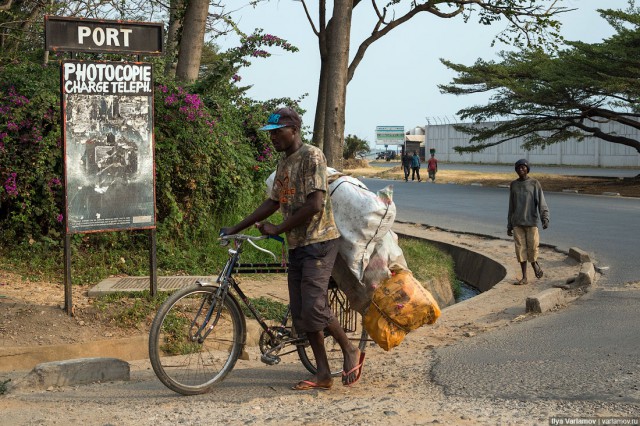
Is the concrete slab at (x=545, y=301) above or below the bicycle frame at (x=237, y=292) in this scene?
below

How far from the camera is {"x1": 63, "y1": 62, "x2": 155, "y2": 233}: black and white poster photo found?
802cm

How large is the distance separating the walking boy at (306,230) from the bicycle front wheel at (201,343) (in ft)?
1.41

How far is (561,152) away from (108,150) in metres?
53.7

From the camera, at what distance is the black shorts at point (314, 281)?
555cm

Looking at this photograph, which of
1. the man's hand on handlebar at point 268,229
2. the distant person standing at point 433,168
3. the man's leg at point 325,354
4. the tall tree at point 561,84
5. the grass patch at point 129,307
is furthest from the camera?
the distant person standing at point 433,168

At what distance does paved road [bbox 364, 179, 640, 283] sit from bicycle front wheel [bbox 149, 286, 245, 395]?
6.75 m

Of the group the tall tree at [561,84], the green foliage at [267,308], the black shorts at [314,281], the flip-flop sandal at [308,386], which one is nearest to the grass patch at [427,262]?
the green foliage at [267,308]

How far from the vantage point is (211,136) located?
1140 cm

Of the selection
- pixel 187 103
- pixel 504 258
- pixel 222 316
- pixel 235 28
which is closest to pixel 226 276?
pixel 222 316

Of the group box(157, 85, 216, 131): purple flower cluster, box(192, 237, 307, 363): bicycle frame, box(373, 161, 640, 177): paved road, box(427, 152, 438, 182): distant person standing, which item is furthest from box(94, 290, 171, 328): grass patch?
box(373, 161, 640, 177): paved road

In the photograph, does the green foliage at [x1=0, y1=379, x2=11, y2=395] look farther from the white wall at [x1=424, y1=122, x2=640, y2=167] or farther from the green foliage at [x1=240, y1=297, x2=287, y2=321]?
the white wall at [x1=424, y1=122, x2=640, y2=167]

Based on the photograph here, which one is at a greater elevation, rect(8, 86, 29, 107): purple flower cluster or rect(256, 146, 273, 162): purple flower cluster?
rect(8, 86, 29, 107): purple flower cluster

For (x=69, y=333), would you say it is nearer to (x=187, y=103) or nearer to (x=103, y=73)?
(x=103, y=73)

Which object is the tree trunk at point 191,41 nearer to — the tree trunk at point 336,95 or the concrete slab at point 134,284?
the tree trunk at point 336,95
